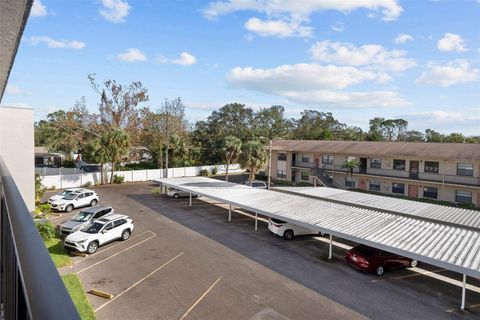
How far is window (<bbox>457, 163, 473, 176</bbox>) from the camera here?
3591 centimetres

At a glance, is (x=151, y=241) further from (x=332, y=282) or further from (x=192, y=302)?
(x=332, y=282)

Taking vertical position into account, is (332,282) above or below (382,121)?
below

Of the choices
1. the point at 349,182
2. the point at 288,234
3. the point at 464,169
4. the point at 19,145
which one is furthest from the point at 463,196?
the point at 19,145

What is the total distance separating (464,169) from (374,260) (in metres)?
25.0

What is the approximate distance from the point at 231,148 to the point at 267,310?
111ft

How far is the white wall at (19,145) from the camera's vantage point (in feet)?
61.1

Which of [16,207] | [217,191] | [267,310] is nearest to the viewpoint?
[16,207]

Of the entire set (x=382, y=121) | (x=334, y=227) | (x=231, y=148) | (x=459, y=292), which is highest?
(x=382, y=121)

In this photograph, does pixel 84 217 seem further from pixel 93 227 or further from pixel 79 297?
pixel 79 297

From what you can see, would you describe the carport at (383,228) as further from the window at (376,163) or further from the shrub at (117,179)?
the shrub at (117,179)

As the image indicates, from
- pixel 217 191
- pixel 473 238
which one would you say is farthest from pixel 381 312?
pixel 217 191

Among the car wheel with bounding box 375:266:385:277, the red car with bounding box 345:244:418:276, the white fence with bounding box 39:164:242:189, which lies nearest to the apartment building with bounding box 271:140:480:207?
the white fence with bounding box 39:164:242:189

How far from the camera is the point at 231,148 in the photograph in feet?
153

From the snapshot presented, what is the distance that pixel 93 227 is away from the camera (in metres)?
21.2
